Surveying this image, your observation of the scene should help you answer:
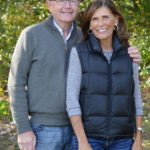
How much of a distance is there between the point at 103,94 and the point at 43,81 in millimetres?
496

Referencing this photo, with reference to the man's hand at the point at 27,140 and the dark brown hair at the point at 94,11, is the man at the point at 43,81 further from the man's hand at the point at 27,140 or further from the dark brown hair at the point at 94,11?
the dark brown hair at the point at 94,11

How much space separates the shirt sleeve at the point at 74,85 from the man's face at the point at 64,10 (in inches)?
15.2

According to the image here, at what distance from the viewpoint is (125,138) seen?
281 centimetres

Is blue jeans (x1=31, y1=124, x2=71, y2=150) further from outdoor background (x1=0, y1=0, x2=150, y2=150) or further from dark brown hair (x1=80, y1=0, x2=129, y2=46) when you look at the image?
outdoor background (x1=0, y1=0, x2=150, y2=150)

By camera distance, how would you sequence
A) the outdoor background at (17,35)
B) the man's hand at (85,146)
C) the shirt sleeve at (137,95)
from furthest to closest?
the outdoor background at (17,35) → the shirt sleeve at (137,95) → the man's hand at (85,146)

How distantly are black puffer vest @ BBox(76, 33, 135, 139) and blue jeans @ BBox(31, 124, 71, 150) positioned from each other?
0.27m

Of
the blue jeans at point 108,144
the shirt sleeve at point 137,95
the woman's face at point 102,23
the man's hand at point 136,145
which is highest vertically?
the woman's face at point 102,23

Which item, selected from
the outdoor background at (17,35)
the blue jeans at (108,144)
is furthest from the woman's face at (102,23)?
the outdoor background at (17,35)

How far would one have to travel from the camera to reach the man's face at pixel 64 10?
114 inches

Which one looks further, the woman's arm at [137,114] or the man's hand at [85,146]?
the woman's arm at [137,114]

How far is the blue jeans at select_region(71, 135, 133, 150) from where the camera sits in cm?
274

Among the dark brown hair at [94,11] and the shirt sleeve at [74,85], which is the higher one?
the dark brown hair at [94,11]

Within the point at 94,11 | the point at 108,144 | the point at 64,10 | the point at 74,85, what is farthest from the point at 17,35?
the point at 108,144

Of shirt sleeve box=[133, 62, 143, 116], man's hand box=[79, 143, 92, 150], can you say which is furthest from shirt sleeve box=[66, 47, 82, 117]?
shirt sleeve box=[133, 62, 143, 116]
